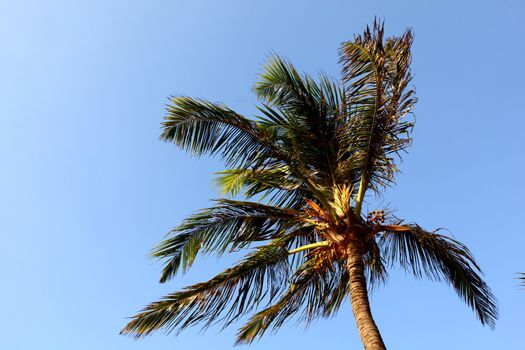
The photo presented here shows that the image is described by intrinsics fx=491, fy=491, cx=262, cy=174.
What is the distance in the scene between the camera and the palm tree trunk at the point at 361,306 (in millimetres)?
6387

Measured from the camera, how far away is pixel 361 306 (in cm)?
688

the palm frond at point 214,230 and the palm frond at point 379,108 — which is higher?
the palm frond at point 379,108

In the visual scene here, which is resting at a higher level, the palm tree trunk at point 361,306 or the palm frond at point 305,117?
the palm frond at point 305,117

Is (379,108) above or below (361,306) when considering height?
above

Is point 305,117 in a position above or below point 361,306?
above

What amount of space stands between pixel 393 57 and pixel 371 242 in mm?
3342

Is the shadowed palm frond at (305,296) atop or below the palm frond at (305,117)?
below

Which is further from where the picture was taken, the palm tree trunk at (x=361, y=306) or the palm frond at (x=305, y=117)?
the palm frond at (x=305, y=117)

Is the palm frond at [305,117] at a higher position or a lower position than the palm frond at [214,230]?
higher

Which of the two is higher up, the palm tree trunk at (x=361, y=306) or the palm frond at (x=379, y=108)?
the palm frond at (x=379, y=108)

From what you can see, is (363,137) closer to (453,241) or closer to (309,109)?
(309,109)

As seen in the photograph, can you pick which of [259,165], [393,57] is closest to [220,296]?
[259,165]

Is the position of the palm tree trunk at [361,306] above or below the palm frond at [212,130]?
below

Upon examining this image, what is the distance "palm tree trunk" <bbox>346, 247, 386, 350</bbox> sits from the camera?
639 centimetres
